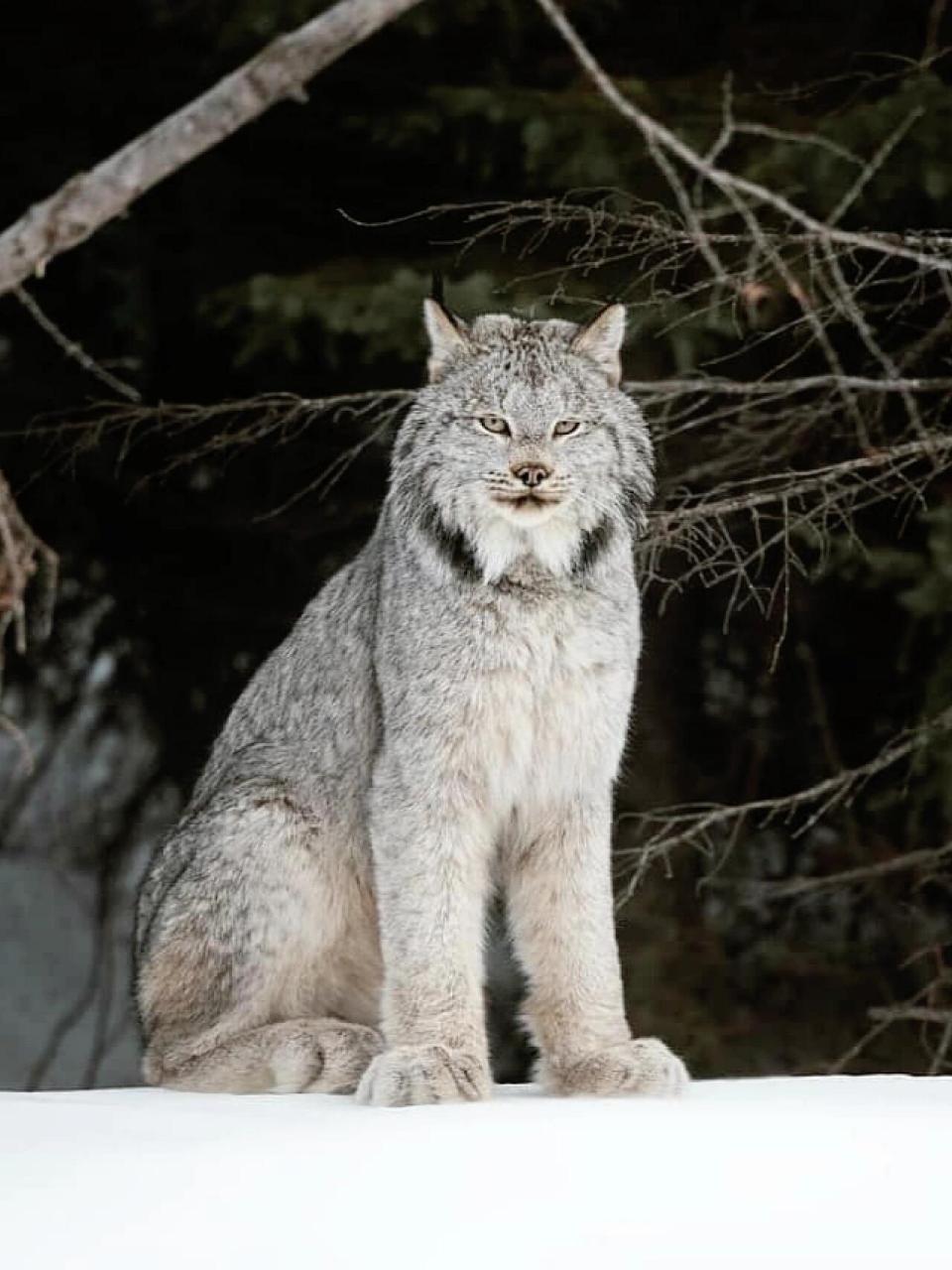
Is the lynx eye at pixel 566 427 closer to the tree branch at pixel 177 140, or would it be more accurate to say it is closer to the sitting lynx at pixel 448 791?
the sitting lynx at pixel 448 791

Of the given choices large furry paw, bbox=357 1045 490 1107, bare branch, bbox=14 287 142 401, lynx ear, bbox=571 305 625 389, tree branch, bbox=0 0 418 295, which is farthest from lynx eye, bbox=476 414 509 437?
tree branch, bbox=0 0 418 295

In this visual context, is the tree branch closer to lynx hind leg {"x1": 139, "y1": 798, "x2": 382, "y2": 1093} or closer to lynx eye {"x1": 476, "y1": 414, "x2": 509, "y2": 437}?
lynx eye {"x1": 476, "y1": 414, "x2": 509, "y2": 437}

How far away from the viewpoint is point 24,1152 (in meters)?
4.29

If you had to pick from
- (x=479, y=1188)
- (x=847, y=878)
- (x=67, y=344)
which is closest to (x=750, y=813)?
(x=847, y=878)

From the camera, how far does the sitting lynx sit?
5047 millimetres

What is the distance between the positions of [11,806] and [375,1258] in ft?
18.9

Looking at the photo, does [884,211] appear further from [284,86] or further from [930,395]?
[284,86]

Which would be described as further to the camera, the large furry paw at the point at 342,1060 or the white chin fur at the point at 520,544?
the large furry paw at the point at 342,1060

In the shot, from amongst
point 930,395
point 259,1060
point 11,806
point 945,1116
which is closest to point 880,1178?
point 945,1116

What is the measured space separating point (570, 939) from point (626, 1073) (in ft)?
1.02

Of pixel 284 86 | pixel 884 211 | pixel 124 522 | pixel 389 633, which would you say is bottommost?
pixel 389 633

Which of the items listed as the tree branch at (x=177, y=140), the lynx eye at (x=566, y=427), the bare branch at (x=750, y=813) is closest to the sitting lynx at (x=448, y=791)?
the lynx eye at (x=566, y=427)

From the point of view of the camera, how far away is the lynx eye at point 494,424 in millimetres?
5105

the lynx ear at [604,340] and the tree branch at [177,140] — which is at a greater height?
the lynx ear at [604,340]
